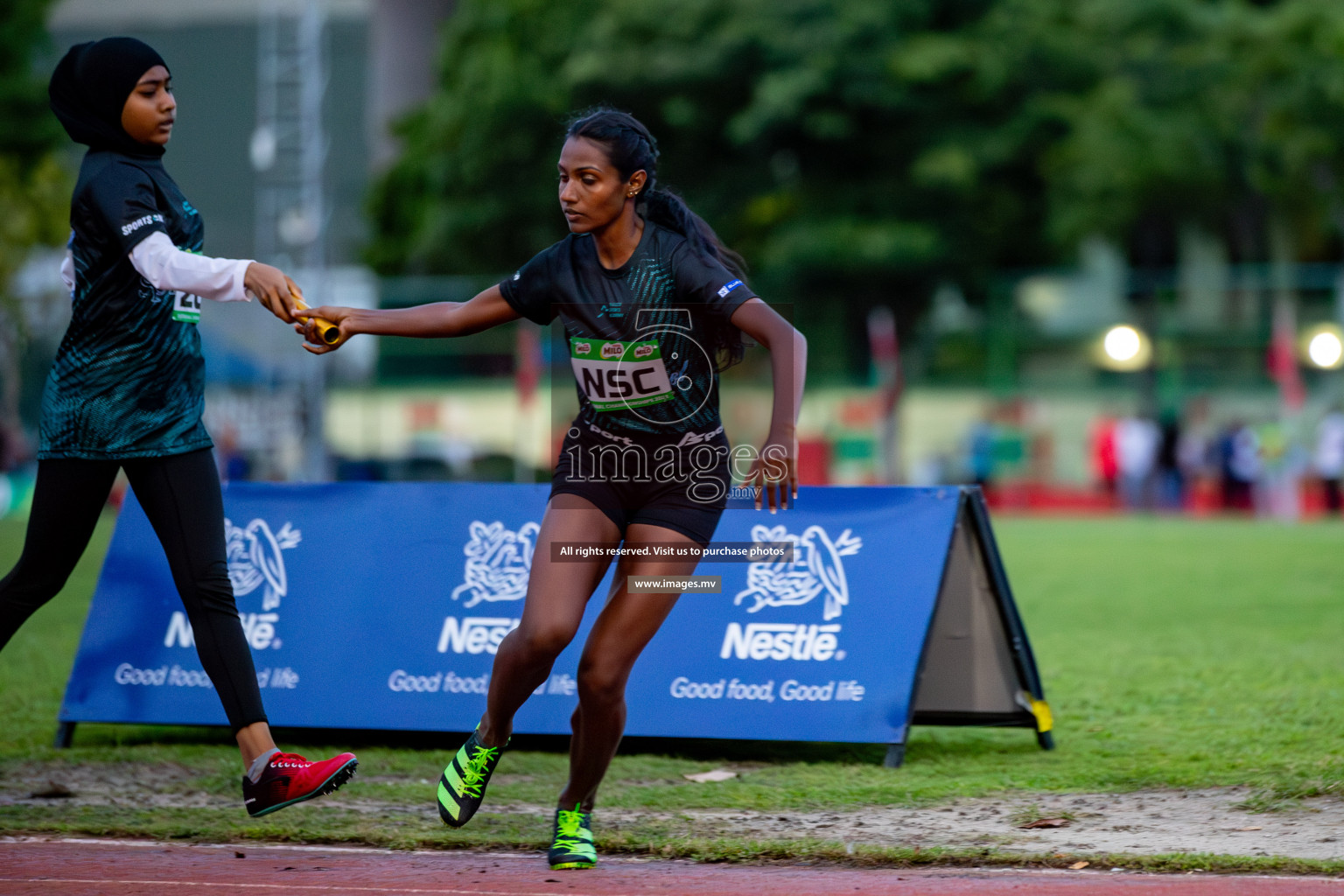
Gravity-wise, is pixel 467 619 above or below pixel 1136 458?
below

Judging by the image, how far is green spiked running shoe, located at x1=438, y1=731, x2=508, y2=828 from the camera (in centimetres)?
484

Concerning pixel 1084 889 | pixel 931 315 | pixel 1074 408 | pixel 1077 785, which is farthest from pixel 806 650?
pixel 931 315

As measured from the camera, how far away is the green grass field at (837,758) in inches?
212

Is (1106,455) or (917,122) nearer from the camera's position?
(1106,455)

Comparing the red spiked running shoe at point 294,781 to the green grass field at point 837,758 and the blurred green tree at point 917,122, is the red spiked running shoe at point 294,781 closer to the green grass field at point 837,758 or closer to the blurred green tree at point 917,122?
the green grass field at point 837,758

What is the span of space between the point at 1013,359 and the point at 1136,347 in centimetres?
257

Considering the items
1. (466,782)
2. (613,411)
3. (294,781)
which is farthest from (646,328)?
(294,781)

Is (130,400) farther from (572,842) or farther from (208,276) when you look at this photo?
(572,842)

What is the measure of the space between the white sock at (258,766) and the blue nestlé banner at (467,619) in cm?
177

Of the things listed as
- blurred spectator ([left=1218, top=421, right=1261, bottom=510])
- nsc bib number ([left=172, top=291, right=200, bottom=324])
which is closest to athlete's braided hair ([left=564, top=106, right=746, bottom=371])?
nsc bib number ([left=172, top=291, right=200, bottom=324])

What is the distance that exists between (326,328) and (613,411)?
36.2 inches

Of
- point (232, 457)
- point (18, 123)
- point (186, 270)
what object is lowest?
point (232, 457)

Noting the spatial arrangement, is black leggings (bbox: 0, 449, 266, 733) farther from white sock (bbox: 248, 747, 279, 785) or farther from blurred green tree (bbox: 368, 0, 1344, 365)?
blurred green tree (bbox: 368, 0, 1344, 365)

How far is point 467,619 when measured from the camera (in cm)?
679
